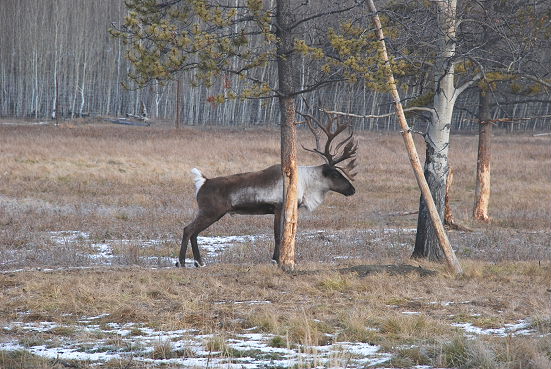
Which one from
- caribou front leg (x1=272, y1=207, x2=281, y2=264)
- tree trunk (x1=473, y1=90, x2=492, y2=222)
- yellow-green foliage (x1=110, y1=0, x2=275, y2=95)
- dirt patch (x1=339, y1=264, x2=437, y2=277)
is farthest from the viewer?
tree trunk (x1=473, y1=90, x2=492, y2=222)

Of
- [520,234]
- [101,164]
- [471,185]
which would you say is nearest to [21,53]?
[101,164]

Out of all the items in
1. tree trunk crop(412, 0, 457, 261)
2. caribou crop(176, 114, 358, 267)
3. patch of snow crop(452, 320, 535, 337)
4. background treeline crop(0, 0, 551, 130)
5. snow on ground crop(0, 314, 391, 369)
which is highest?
background treeline crop(0, 0, 551, 130)

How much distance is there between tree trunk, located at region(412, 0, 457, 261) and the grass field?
33.9 inches

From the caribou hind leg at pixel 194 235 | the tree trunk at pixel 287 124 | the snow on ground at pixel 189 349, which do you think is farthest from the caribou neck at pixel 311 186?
the snow on ground at pixel 189 349

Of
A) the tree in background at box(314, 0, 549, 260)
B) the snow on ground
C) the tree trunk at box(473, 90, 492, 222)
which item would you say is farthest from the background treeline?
the snow on ground

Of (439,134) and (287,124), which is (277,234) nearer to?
(287,124)

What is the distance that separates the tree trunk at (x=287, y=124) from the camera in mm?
10406

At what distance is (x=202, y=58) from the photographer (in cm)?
971

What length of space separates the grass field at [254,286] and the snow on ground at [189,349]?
0.02 metres

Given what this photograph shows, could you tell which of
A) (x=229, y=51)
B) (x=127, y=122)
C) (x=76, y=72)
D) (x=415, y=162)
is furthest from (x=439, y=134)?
(x=76, y=72)

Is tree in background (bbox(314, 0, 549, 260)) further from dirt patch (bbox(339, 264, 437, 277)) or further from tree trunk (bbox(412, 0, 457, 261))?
dirt patch (bbox(339, 264, 437, 277))

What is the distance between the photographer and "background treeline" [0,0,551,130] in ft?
192

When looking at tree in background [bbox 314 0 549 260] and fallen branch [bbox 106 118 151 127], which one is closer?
tree in background [bbox 314 0 549 260]

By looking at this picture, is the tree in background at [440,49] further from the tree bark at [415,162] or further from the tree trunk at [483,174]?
the tree trunk at [483,174]
